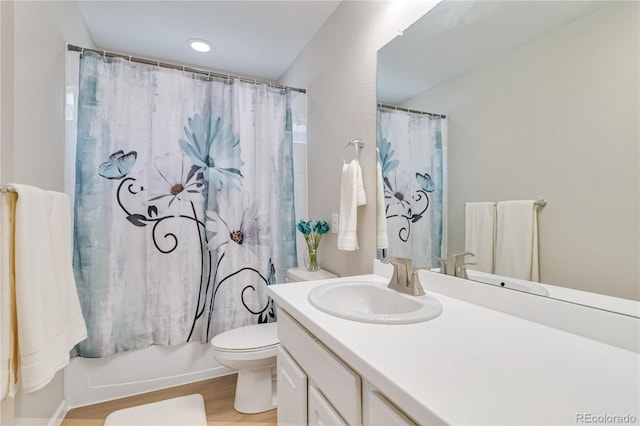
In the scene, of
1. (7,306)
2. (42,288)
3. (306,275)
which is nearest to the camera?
(7,306)

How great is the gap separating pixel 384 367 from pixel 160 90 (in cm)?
203

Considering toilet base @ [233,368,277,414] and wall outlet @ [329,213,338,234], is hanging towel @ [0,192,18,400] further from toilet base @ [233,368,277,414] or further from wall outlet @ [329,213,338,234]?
wall outlet @ [329,213,338,234]

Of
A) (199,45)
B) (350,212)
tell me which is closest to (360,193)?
(350,212)

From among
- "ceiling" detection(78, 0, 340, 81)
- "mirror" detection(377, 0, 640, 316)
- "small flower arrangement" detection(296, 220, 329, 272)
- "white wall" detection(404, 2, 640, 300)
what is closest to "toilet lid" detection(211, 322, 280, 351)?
"small flower arrangement" detection(296, 220, 329, 272)

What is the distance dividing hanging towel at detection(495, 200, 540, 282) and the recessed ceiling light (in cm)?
229

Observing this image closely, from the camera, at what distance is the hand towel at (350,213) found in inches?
60.3

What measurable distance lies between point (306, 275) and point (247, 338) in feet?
1.66

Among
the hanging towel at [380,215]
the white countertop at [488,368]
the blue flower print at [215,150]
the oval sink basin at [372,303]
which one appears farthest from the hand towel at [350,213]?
the blue flower print at [215,150]

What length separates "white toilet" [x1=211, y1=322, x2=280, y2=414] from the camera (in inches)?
63.9

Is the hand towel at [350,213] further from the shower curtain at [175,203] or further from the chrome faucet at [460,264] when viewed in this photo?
the shower curtain at [175,203]

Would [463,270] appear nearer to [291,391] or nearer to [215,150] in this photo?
[291,391]

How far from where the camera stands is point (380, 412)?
0.62 m

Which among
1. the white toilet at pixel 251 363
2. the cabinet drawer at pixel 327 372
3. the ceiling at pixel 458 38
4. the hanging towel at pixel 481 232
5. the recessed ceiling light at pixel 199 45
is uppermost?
the recessed ceiling light at pixel 199 45

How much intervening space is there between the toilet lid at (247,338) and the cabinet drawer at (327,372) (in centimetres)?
63
